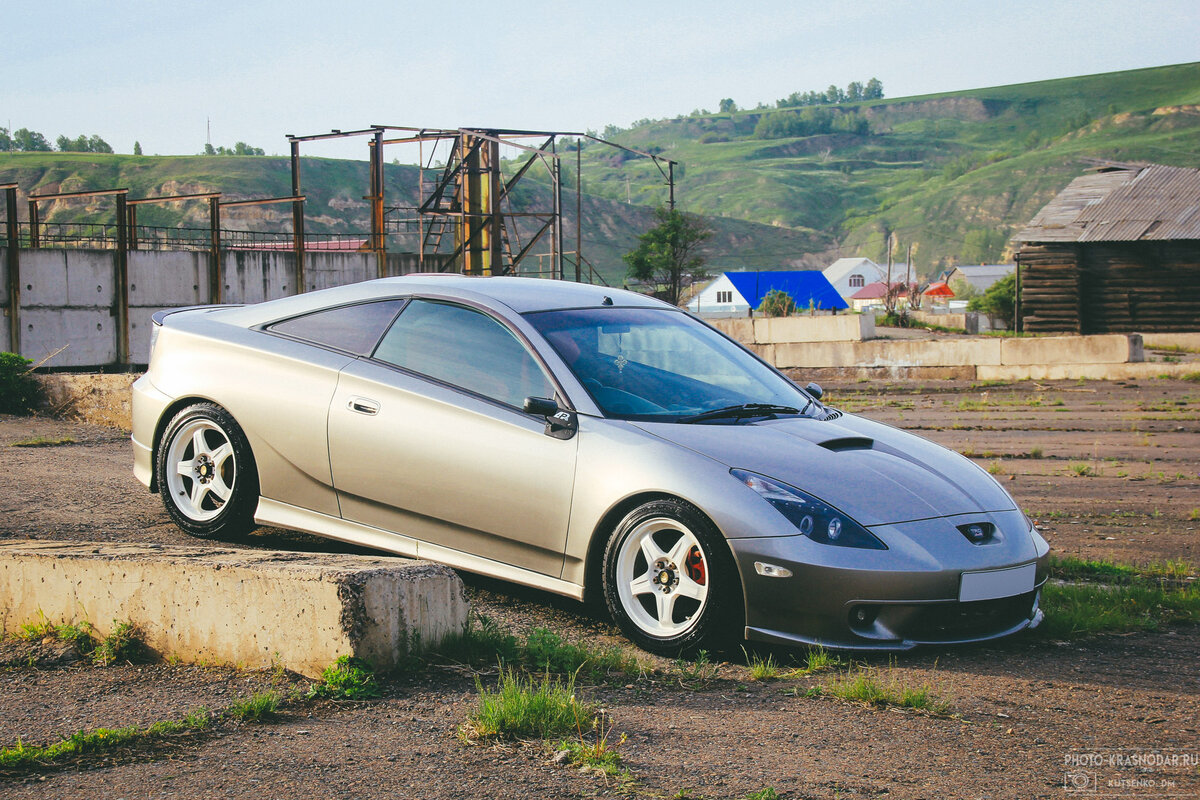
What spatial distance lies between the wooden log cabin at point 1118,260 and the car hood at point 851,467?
3888 centimetres

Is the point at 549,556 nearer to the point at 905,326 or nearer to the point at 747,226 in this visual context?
the point at 905,326

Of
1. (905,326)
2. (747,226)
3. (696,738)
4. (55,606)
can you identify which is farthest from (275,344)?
(747,226)

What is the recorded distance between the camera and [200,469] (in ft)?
19.1

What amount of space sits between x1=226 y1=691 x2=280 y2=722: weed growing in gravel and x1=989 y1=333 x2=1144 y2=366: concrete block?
941 inches

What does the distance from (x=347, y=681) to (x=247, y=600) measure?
0.55 meters

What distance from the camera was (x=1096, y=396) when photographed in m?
20.7

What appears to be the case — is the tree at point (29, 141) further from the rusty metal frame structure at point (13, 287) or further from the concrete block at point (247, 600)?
the concrete block at point (247, 600)

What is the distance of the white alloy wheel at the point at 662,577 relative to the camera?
14.3 feet

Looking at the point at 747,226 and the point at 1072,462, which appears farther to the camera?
the point at 747,226

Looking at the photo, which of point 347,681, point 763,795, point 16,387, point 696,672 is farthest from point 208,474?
point 16,387

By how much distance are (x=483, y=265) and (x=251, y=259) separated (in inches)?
294

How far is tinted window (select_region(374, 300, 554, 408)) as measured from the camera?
504 cm

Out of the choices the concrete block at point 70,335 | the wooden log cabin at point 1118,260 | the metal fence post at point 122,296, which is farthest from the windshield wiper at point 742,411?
the wooden log cabin at point 1118,260

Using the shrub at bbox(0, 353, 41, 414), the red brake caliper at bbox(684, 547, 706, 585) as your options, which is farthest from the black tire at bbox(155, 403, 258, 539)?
the shrub at bbox(0, 353, 41, 414)
